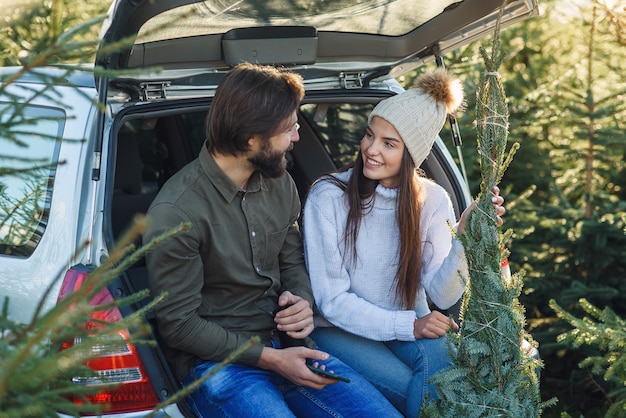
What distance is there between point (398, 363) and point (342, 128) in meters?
1.67

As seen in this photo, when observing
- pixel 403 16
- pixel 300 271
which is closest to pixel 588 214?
pixel 403 16

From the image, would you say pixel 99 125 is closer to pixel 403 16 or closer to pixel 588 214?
pixel 403 16

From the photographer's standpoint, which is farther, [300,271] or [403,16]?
[403,16]

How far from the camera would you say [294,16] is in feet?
10.3

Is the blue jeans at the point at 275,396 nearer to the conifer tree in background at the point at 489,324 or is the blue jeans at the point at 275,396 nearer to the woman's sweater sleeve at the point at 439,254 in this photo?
the conifer tree in background at the point at 489,324

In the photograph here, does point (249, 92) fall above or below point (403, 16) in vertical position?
below

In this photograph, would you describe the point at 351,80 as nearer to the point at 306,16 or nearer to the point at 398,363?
the point at 306,16

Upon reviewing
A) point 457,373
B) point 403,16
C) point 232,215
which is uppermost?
point 403,16

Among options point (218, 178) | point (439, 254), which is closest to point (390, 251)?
point (439, 254)

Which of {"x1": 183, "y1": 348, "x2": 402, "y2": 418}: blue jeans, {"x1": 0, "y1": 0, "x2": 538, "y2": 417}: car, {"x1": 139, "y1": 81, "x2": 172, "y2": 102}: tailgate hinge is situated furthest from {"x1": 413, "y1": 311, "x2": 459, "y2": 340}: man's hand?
{"x1": 139, "y1": 81, "x2": 172, "y2": 102}: tailgate hinge

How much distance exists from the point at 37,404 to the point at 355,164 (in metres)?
2.00

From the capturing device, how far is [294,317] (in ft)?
9.09

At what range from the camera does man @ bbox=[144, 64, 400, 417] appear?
8.38ft

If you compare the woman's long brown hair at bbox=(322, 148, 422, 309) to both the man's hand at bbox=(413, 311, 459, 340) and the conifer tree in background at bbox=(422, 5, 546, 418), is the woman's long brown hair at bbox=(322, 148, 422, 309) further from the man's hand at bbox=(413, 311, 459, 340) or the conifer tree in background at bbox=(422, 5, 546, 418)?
the conifer tree in background at bbox=(422, 5, 546, 418)
